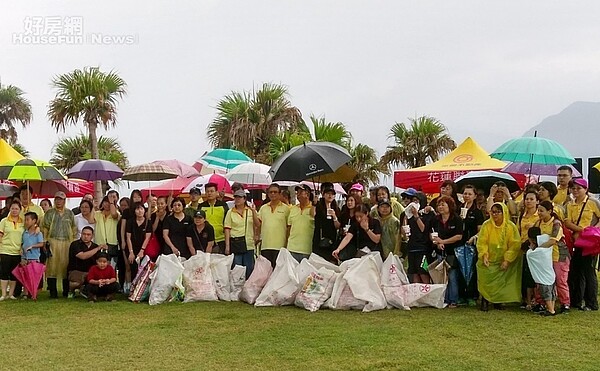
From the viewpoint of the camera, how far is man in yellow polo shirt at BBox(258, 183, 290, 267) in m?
8.77

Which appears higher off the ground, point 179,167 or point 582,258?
point 179,167

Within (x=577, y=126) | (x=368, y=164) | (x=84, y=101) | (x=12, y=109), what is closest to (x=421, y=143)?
(x=368, y=164)

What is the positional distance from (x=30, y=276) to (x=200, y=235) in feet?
7.75

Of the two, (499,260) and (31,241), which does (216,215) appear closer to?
(31,241)

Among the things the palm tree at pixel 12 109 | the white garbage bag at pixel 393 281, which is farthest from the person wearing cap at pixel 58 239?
Answer: the palm tree at pixel 12 109

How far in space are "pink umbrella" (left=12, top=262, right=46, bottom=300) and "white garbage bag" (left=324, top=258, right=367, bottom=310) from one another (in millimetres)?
4058

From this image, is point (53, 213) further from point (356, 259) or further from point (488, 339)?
point (488, 339)

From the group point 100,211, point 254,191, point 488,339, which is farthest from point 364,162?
point 488,339

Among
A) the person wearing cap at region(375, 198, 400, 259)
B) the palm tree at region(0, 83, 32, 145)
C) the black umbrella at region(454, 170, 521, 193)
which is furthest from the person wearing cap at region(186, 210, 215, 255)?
the palm tree at region(0, 83, 32, 145)

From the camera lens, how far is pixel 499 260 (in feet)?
25.2

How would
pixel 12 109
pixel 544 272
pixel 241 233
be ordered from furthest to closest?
1. pixel 12 109
2. pixel 241 233
3. pixel 544 272

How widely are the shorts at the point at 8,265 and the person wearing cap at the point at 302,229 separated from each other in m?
3.81

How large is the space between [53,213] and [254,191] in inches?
253

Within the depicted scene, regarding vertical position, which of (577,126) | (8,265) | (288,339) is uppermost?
(577,126)
